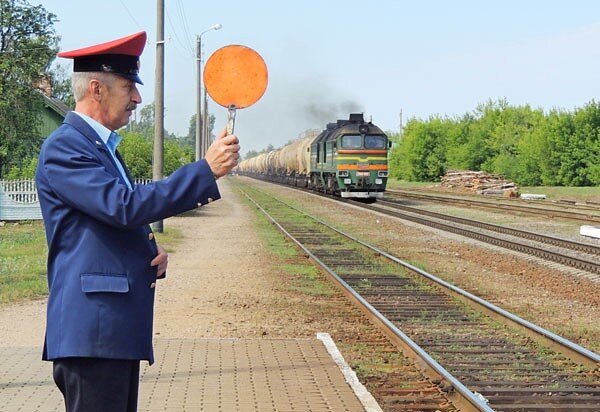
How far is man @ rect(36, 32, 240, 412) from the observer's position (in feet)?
9.34

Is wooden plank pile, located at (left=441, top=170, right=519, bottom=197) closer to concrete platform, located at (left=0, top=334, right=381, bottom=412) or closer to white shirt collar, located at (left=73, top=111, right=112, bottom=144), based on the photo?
concrete platform, located at (left=0, top=334, right=381, bottom=412)

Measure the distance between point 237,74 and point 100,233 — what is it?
1.00 m

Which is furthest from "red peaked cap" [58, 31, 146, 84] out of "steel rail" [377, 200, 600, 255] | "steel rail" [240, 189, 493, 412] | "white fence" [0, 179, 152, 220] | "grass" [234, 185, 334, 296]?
"white fence" [0, 179, 152, 220]

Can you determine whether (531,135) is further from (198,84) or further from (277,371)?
(277,371)

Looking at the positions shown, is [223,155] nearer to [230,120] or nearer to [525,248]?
[230,120]

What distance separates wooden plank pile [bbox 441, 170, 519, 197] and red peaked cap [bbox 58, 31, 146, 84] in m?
43.6

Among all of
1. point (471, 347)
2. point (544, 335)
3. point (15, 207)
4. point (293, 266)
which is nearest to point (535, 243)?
point (293, 266)

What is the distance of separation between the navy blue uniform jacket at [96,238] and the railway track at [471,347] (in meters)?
3.57

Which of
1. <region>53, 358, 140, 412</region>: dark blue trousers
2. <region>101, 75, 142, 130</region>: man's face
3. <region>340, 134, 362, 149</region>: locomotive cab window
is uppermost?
<region>340, 134, 362, 149</region>: locomotive cab window

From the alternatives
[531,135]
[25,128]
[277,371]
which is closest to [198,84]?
[25,128]

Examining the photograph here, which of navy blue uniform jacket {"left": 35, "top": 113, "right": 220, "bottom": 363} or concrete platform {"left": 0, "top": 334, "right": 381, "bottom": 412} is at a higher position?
navy blue uniform jacket {"left": 35, "top": 113, "right": 220, "bottom": 363}

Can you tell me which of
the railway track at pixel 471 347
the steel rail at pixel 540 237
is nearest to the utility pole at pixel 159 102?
the railway track at pixel 471 347

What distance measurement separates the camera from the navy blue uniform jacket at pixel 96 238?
2832 millimetres

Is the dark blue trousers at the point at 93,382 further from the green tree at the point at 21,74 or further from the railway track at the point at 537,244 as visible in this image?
the green tree at the point at 21,74
